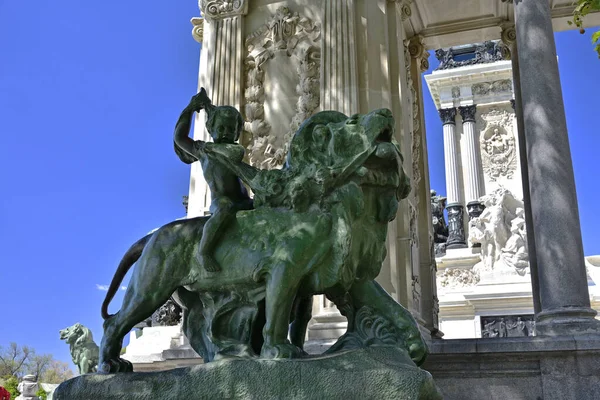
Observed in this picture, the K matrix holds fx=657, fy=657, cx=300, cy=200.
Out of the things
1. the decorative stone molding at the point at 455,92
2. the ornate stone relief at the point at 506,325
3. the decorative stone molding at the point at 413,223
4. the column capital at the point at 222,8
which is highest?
the decorative stone molding at the point at 455,92

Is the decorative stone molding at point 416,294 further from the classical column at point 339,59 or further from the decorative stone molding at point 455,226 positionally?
the decorative stone molding at point 455,226

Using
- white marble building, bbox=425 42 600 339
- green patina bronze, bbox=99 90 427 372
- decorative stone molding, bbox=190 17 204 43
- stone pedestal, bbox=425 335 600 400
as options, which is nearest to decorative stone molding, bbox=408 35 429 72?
decorative stone molding, bbox=190 17 204 43

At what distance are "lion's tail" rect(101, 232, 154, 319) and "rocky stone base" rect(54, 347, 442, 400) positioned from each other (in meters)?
0.70

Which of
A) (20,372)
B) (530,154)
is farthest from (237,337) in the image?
(20,372)

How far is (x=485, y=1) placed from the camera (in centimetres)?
1229

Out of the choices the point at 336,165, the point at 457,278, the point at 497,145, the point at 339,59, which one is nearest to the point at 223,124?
the point at 336,165

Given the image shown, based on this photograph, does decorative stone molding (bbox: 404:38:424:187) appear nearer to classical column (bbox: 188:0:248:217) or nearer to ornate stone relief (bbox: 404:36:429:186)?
ornate stone relief (bbox: 404:36:429:186)

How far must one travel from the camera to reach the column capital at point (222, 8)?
31.7ft

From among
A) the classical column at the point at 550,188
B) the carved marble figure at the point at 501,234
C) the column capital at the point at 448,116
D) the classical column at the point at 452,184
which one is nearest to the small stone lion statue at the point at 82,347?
the classical column at the point at 550,188

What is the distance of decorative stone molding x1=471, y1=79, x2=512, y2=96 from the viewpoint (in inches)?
933

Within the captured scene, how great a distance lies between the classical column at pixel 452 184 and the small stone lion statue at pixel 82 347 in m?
13.0

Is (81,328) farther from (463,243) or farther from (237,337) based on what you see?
(463,243)

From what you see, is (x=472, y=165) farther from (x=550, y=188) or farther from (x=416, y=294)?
(x=550, y=188)

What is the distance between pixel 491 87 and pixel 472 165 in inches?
123
